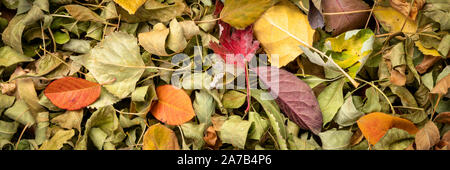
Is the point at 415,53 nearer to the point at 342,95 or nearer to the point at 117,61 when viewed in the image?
the point at 342,95

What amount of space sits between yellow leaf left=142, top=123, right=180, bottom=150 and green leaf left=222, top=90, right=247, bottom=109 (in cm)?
10

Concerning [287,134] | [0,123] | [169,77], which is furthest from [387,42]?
[0,123]

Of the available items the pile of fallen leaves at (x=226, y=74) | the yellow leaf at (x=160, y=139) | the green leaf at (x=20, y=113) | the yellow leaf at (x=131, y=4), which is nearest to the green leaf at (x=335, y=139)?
the pile of fallen leaves at (x=226, y=74)

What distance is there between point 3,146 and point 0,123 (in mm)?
37

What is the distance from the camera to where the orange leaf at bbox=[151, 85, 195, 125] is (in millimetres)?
565

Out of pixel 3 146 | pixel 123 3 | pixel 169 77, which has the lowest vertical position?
pixel 3 146

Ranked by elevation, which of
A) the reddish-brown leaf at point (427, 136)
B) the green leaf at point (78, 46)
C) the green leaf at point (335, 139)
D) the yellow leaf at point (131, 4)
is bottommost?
the green leaf at point (335, 139)

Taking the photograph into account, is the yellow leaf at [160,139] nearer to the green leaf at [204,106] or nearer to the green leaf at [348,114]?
the green leaf at [204,106]

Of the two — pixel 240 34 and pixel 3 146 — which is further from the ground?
pixel 240 34

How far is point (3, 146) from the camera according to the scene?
1.88 feet

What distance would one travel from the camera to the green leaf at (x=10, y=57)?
1.90ft

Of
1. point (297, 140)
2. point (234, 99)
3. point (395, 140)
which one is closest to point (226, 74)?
point (234, 99)

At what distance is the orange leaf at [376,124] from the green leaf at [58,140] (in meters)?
0.45

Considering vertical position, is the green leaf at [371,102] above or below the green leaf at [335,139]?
above
